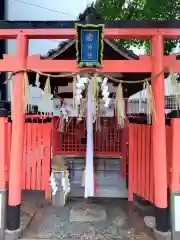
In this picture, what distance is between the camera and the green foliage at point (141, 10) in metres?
8.22

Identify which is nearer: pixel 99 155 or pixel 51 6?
pixel 99 155

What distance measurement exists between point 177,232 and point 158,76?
2720mm

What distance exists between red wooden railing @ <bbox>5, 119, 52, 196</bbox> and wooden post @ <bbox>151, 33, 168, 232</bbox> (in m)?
2.80

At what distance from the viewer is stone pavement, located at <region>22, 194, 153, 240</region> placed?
4.39m

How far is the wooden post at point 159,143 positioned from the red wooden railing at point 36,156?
9.18 feet

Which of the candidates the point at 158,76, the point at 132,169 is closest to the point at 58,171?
the point at 132,169

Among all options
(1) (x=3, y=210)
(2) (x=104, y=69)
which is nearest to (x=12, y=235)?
(1) (x=3, y=210)

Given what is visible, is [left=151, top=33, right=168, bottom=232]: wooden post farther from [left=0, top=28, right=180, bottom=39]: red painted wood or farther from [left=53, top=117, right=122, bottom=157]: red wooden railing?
[left=53, top=117, right=122, bottom=157]: red wooden railing

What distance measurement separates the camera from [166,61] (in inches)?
173

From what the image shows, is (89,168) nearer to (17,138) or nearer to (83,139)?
(17,138)

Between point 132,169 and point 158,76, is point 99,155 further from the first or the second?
point 158,76

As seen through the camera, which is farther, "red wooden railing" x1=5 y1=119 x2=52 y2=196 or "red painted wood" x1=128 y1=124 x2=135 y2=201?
"red painted wood" x1=128 y1=124 x2=135 y2=201

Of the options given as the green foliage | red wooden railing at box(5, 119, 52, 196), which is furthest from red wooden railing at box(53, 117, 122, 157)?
the green foliage

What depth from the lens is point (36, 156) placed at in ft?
20.0
